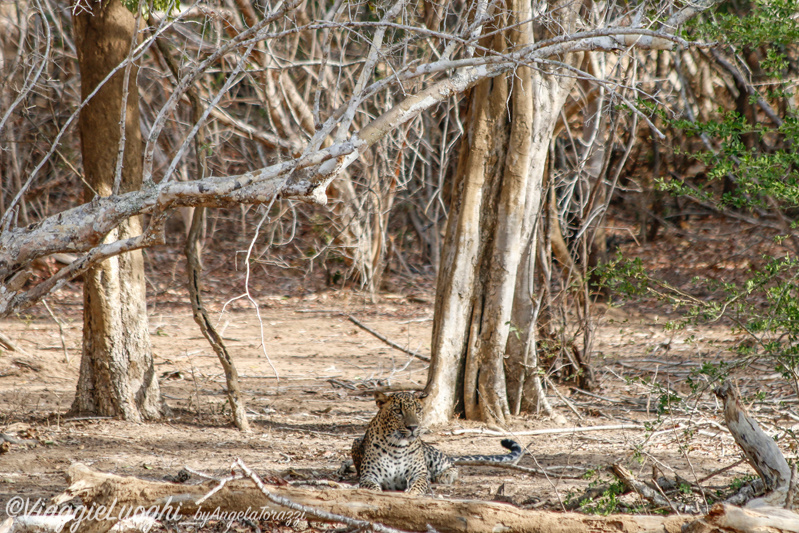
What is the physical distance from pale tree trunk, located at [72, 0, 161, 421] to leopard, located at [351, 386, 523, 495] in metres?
2.39

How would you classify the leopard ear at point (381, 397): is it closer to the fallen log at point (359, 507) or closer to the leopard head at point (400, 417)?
the leopard head at point (400, 417)

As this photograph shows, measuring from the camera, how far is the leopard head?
5324mm

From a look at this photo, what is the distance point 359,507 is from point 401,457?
1.53 m

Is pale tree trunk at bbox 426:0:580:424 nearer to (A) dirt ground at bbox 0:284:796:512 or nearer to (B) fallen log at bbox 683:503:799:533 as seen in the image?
(A) dirt ground at bbox 0:284:796:512

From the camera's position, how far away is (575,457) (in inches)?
243

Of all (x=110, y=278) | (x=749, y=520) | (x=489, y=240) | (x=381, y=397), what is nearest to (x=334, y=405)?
(x=489, y=240)

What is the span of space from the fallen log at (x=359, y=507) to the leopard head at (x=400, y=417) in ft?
4.60

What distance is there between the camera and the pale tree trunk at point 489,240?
700 centimetres

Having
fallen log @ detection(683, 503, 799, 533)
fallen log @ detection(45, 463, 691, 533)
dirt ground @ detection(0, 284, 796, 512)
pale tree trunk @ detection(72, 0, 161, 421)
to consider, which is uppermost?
pale tree trunk @ detection(72, 0, 161, 421)

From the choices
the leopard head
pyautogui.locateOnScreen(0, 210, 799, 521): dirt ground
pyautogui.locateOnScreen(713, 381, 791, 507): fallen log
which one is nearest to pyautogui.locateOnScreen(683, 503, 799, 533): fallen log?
pyautogui.locateOnScreen(713, 381, 791, 507): fallen log

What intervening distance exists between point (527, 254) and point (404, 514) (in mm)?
4047

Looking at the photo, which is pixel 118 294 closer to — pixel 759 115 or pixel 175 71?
pixel 175 71

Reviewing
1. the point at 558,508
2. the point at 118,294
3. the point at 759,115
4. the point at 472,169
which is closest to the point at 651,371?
the point at 472,169

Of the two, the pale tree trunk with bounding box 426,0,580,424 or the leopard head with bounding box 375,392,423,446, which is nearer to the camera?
the leopard head with bounding box 375,392,423,446
